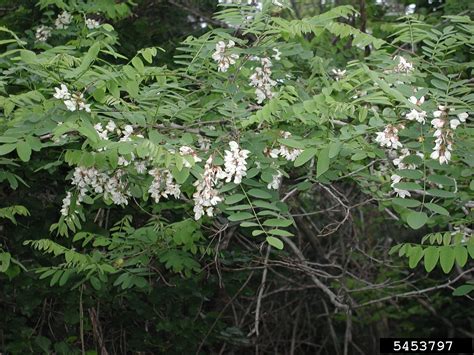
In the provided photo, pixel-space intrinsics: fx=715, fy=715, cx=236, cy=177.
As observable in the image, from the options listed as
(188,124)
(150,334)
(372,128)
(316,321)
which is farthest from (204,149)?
(316,321)

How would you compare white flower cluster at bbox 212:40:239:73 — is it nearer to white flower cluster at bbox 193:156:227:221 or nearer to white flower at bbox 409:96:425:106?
white flower cluster at bbox 193:156:227:221

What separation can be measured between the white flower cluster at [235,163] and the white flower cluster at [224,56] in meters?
0.56

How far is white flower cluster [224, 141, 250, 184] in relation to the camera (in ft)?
8.14

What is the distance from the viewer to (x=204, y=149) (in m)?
2.79

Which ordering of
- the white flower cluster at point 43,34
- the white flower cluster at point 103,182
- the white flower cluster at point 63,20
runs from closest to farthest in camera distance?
the white flower cluster at point 103,182 < the white flower cluster at point 43,34 < the white flower cluster at point 63,20

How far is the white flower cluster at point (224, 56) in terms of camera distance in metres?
2.96

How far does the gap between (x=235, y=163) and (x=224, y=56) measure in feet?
2.15

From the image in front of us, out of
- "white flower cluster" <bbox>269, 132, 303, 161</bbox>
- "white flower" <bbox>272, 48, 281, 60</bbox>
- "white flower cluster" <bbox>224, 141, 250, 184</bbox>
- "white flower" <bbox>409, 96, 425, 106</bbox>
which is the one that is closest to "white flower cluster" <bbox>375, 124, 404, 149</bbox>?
"white flower" <bbox>409, 96, 425, 106</bbox>

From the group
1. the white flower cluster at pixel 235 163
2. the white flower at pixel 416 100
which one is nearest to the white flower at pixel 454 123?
the white flower at pixel 416 100

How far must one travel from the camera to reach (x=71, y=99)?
2.58m

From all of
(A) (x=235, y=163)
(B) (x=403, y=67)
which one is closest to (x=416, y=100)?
(B) (x=403, y=67)

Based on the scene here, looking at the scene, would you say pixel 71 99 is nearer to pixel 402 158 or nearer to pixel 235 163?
pixel 235 163

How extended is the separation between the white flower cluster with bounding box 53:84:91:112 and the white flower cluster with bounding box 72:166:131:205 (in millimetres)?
327

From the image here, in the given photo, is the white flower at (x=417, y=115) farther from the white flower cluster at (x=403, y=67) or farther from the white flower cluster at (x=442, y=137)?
the white flower cluster at (x=403, y=67)
